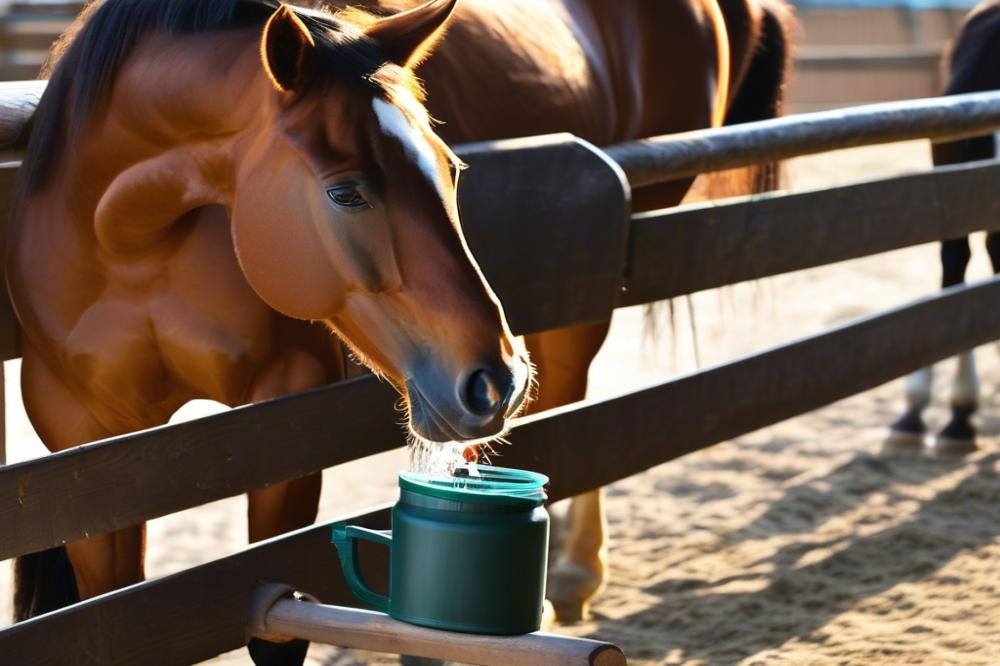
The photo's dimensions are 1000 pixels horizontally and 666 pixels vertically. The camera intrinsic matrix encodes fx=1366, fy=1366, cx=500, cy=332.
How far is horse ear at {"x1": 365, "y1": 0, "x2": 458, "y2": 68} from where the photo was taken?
233 cm

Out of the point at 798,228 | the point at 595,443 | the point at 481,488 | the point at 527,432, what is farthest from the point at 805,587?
the point at 481,488

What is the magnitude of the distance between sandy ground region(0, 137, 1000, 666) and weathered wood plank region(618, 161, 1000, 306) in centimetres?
66

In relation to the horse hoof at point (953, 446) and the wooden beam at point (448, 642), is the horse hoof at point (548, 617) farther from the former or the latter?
the horse hoof at point (953, 446)

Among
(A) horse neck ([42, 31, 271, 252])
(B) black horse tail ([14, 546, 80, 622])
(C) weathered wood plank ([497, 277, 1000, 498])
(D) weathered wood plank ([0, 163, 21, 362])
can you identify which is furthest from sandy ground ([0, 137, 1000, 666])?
(A) horse neck ([42, 31, 271, 252])

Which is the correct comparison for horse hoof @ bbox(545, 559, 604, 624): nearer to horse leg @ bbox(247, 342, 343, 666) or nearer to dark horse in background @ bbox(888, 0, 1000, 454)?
horse leg @ bbox(247, 342, 343, 666)

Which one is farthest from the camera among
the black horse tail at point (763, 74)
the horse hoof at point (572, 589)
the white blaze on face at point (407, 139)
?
the black horse tail at point (763, 74)

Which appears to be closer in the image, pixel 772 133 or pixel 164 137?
pixel 164 137

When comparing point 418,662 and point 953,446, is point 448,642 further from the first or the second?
point 953,446

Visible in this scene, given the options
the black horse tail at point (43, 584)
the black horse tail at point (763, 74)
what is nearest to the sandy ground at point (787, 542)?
the black horse tail at point (763, 74)

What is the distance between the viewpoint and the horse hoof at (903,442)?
566 centimetres

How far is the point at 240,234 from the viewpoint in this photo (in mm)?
2273

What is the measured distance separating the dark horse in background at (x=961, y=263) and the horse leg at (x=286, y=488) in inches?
141

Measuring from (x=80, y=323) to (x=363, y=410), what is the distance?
1.81ft

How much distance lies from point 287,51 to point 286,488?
3.06 ft
